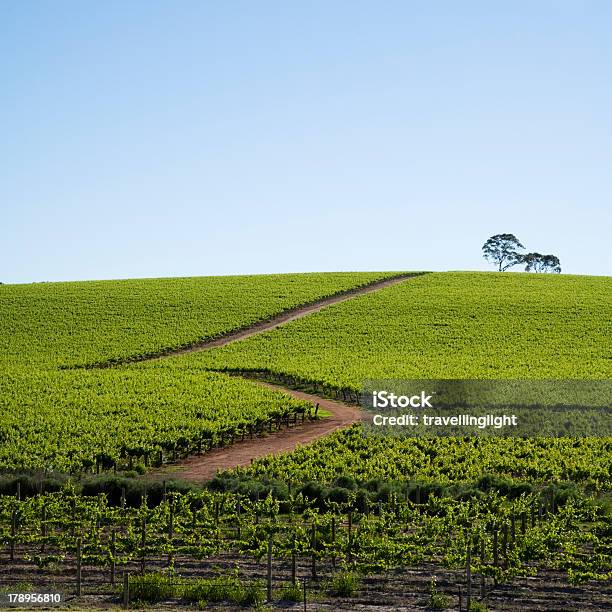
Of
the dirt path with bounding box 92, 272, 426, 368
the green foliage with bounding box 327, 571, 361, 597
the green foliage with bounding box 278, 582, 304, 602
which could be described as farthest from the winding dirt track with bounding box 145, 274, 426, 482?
the green foliage with bounding box 278, 582, 304, 602

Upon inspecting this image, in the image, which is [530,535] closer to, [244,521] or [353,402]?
[244,521]

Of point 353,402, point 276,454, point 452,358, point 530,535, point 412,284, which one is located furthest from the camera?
point 412,284

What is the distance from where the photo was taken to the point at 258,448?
40.3 m

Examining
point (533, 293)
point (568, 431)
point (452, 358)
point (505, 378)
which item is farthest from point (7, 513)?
point (533, 293)

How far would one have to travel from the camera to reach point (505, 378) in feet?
178

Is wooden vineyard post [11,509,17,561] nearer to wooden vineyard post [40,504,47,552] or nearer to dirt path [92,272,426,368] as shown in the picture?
wooden vineyard post [40,504,47,552]

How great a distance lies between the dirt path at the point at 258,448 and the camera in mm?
36156

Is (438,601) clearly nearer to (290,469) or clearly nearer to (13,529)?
(13,529)

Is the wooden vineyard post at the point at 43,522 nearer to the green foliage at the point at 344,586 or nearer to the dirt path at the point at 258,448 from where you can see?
the green foliage at the point at 344,586

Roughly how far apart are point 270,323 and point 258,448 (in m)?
38.9

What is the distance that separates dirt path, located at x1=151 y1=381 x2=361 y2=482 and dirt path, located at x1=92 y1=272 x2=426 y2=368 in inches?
818

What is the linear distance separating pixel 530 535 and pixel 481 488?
8909 mm

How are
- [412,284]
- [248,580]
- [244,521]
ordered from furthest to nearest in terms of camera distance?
[412,284], [244,521], [248,580]

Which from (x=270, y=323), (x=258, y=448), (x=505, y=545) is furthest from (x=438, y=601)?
(x=270, y=323)
